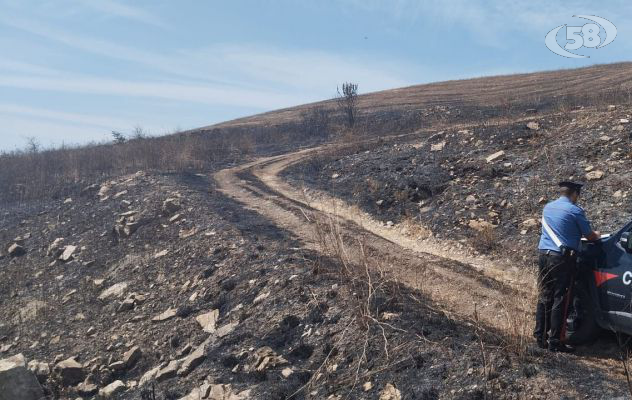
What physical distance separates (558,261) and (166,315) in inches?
230

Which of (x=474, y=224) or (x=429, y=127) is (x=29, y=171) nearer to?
(x=429, y=127)

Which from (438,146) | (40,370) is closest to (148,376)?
(40,370)

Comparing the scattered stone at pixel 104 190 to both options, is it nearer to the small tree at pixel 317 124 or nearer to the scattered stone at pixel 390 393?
the small tree at pixel 317 124

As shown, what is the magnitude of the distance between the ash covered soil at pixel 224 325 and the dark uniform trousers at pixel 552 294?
1.16ft

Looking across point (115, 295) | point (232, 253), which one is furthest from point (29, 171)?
point (232, 253)

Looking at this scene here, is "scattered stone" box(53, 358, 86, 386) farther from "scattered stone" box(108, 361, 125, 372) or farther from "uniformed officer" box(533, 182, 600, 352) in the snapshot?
"uniformed officer" box(533, 182, 600, 352)

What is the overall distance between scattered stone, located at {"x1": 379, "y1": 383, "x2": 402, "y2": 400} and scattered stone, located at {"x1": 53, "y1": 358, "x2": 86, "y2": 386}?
185 inches

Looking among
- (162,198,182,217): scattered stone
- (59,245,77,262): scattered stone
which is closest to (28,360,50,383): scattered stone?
(59,245,77,262): scattered stone

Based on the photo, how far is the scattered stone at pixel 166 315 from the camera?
26.3 ft

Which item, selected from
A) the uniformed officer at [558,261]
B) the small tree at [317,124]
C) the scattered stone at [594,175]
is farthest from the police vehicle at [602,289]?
the small tree at [317,124]

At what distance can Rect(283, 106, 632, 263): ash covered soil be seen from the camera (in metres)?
9.04

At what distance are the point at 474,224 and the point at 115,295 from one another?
23.3 feet

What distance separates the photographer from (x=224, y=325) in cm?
707

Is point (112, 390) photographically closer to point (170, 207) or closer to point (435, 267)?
point (435, 267)
